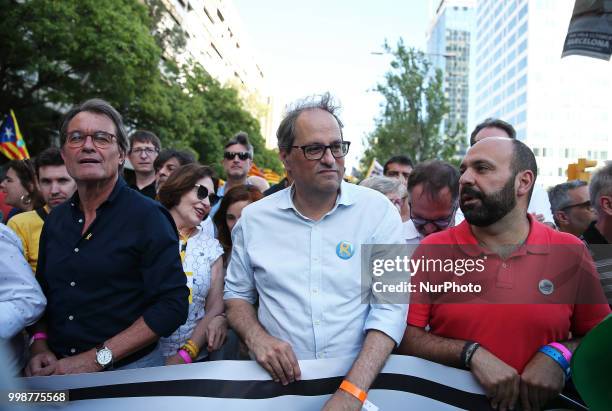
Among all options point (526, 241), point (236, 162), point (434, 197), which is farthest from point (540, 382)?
point (236, 162)

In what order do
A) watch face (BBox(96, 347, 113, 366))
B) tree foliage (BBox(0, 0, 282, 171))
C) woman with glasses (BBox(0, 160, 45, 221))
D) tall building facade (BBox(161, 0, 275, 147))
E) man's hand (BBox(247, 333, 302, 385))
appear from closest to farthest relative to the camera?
man's hand (BBox(247, 333, 302, 385))
watch face (BBox(96, 347, 113, 366))
woman with glasses (BBox(0, 160, 45, 221))
tree foliage (BBox(0, 0, 282, 171))
tall building facade (BBox(161, 0, 275, 147))

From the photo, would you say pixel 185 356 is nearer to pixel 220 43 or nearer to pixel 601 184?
pixel 601 184

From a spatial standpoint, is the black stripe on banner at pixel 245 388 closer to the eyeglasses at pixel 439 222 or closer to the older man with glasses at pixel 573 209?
the eyeglasses at pixel 439 222

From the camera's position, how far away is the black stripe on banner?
2.36 m

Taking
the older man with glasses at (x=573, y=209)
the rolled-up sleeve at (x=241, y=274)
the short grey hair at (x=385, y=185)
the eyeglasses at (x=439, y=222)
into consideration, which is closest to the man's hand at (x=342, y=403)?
the rolled-up sleeve at (x=241, y=274)

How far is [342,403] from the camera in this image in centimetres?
220

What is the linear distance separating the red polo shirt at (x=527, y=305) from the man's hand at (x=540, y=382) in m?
0.06

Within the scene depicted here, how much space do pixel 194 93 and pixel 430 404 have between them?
37.2 m

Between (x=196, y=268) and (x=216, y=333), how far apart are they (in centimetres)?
52

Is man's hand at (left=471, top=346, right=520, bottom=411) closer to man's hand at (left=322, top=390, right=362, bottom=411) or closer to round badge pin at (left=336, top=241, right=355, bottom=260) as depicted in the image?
man's hand at (left=322, top=390, right=362, bottom=411)

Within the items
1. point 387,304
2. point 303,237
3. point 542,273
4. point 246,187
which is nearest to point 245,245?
point 303,237

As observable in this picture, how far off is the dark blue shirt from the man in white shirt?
1.01ft

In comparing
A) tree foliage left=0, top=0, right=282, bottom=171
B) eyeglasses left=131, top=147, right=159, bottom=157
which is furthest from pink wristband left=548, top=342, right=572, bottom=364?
tree foliage left=0, top=0, right=282, bottom=171

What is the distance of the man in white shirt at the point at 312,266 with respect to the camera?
234 centimetres
